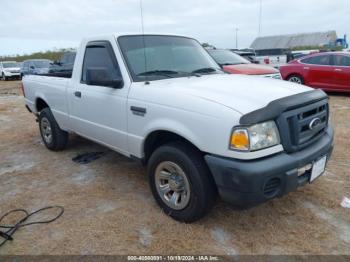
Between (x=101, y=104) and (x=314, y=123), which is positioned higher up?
(x=101, y=104)

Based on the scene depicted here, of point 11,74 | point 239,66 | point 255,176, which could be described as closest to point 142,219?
point 255,176

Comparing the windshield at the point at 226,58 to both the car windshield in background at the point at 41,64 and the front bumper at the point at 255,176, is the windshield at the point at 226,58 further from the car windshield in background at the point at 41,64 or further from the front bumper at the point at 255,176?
the car windshield in background at the point at 41,64

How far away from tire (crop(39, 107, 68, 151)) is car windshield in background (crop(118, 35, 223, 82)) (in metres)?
2.25

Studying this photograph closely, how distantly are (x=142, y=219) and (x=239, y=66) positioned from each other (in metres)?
5.66

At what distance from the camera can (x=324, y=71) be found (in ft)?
35.2

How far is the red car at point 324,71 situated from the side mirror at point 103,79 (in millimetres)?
8910

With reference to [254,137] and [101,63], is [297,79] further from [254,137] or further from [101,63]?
[254,137]

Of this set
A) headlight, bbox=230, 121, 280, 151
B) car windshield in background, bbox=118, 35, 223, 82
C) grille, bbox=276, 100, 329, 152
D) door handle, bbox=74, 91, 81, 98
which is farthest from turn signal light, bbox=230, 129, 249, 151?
door handle, bbox=74, 91, 81, 98

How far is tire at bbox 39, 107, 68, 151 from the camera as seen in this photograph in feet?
17.8

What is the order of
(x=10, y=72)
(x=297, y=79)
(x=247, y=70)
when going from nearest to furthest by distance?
1. (x=247, y=70)
2. (x=297, y=79)
3. (x=10, y=72)

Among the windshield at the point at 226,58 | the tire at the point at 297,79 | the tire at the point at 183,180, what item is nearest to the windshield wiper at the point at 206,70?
the tire at the point at 183,180

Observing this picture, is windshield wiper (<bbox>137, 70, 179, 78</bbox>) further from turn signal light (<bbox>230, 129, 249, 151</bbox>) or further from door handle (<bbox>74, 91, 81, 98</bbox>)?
turn signal light (<bbox>230, 129, 249, 151</bbox>)

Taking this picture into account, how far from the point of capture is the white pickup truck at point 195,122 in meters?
2.70

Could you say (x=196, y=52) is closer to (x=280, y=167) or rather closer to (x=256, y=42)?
(x=280, y=167)
